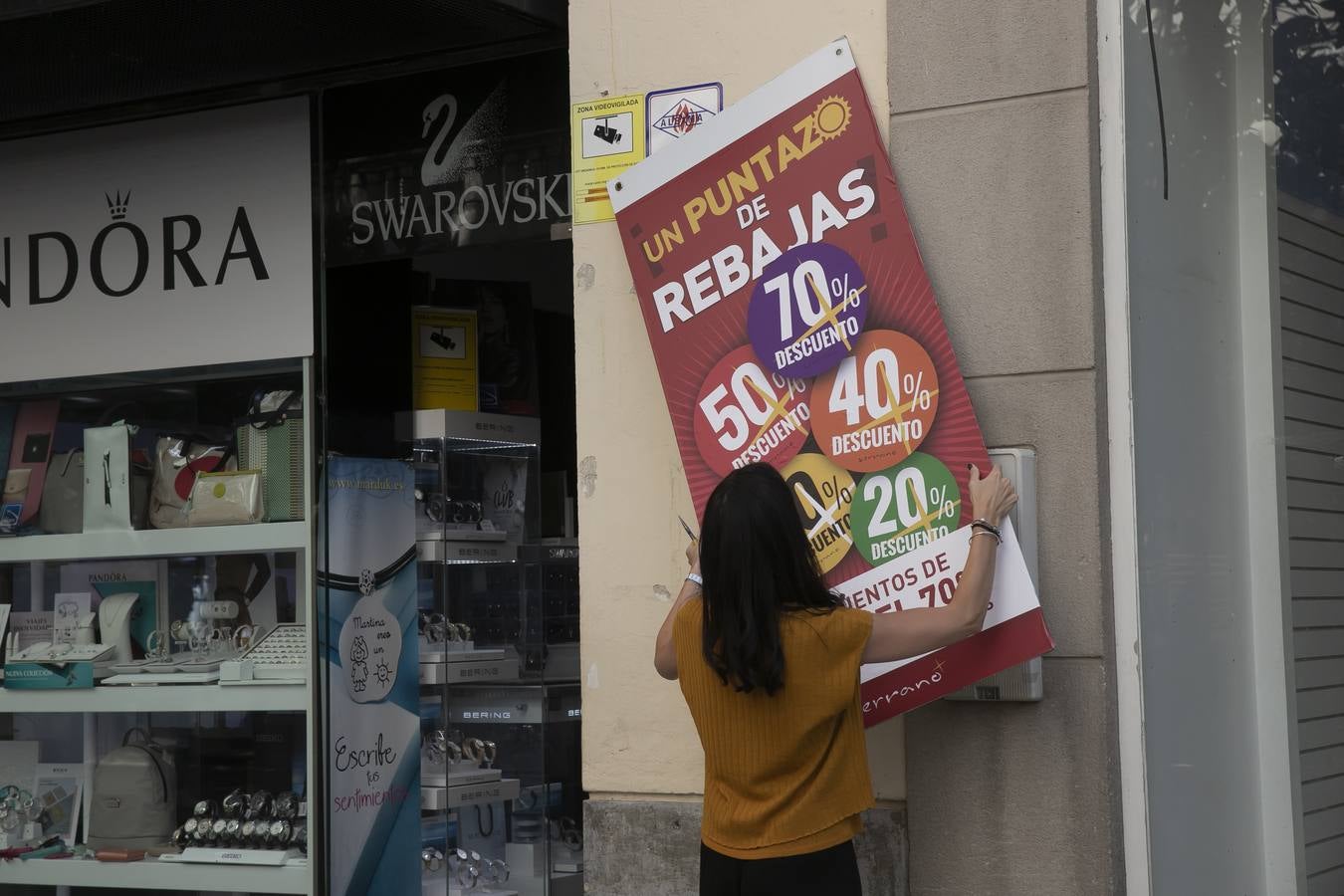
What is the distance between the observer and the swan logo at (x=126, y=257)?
5781mm

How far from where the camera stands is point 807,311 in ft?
13.3

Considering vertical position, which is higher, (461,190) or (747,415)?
(461,190)

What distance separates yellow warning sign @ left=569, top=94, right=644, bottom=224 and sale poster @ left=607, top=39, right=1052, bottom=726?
0.15 metres

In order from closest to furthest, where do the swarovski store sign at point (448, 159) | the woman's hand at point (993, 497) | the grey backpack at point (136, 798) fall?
the woman's hand at point (993, 497), the swarovski store sign at point (448, 159), the grey backpack at point (136, 798)

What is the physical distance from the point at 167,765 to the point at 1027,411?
376 centimetres

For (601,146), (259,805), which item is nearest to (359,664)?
(259,805)

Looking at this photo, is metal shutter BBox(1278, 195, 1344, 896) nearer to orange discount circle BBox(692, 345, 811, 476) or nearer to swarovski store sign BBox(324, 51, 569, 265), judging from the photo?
orange discount circle BBox(692, 345, 811, 476)

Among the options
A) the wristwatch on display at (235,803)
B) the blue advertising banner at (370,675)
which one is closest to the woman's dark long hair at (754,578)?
the blue advertising banner at (370,675)

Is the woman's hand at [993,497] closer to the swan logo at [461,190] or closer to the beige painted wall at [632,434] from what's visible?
the beige painted wall at [632,434]

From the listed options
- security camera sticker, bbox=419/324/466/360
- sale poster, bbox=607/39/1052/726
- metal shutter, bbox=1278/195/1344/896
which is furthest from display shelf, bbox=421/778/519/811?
metal shutter, bbox=1278/195/1344/896

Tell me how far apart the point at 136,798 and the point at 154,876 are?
319mm

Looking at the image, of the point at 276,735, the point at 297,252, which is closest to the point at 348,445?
the point at 297,252

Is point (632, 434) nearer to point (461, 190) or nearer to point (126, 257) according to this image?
point (461, 190)

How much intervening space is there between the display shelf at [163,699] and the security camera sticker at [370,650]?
0.65 ft
